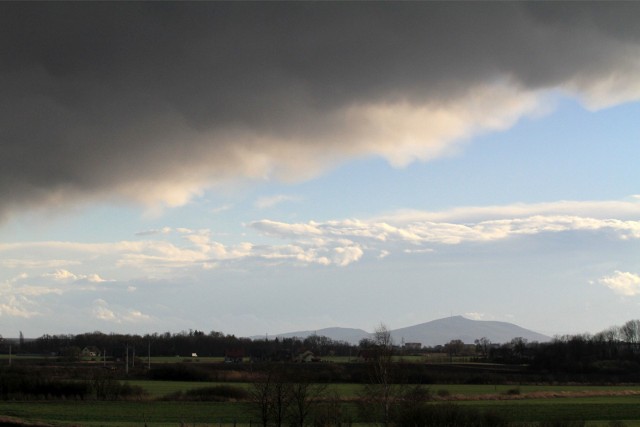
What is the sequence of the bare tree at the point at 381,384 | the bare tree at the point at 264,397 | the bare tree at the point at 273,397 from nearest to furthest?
the bare tree at the point at 264,397 < the bare tree at the point at 273,397 < the bare tree at the point at 381,384

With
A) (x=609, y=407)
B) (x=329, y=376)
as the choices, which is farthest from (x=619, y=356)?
(x=609, y=407)

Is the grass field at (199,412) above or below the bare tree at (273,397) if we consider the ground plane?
below

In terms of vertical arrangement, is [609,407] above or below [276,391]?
below

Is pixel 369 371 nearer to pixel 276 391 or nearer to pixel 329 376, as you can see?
pixel 276 391

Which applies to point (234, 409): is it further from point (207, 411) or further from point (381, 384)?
point (381, 384)

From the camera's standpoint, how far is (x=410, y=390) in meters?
63.5

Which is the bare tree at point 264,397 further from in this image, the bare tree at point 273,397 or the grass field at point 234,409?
the grass field at point 234,409

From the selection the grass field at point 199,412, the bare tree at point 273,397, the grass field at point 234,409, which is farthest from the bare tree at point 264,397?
the grass field at point 199,412

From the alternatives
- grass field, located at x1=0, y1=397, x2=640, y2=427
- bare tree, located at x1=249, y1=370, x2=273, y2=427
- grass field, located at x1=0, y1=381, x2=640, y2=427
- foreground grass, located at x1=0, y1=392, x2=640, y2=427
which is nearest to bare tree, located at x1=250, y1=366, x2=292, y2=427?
bare tree, located at x1=249, y1=370, x2=273, y2=427

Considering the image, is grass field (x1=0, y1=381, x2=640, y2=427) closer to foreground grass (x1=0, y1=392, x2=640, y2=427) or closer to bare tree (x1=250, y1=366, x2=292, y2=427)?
foreground grass (x1=0, y1=392, x2=640, y2=427)

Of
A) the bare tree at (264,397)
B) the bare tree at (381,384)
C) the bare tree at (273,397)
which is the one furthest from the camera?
the bare tree at (381,384)

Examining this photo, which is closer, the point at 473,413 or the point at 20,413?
the point at 473,413

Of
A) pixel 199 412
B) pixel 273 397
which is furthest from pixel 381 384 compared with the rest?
pixel 199 412

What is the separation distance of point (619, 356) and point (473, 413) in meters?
123
